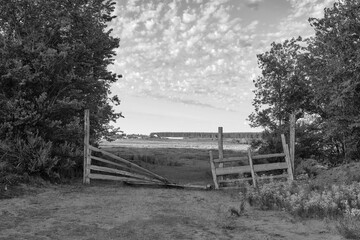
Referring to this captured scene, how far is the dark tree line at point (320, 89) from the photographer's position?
56.6 feet

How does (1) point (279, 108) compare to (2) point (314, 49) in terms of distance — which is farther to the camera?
(1) point (279, 108)

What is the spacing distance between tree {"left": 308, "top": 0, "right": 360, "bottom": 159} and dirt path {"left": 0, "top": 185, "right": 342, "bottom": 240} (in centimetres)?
901

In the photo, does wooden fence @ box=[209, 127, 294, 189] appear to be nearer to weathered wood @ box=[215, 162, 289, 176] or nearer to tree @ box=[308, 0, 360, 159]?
weathered wood @ box=[215, 162, 289, 176]

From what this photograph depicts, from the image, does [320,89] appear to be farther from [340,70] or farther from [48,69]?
[48,69]

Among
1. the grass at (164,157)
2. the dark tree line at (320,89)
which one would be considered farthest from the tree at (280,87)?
the grass at (164,157)

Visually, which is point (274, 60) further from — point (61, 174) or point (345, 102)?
point (61, 174)

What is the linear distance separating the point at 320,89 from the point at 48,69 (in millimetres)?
13050

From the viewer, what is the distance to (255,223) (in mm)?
7852

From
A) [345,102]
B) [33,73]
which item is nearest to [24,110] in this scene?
[33,73]

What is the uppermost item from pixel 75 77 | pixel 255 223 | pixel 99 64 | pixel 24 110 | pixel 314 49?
pixel 314 49

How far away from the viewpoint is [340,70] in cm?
1698

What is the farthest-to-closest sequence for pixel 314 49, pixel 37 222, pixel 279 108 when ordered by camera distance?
1. pixel 279 108
2. pixel 314 49
3. pixel 37 222

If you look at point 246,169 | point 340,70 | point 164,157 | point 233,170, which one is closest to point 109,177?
point 233,170

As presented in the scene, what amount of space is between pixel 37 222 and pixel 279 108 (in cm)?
1688
